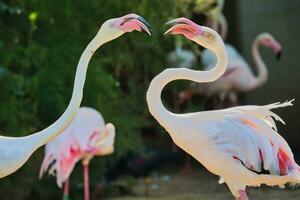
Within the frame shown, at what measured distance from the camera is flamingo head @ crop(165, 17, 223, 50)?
16.1 ft

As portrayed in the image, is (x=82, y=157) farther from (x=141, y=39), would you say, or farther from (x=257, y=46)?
(x=257, y=46)

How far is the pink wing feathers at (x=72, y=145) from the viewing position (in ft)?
21.6

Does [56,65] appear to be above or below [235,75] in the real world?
above

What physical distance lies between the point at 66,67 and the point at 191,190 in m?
1.93

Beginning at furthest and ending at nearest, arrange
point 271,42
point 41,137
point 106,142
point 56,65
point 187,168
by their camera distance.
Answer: point 187,168
point 271,42
point 56,65
point 106,142
point 41,137

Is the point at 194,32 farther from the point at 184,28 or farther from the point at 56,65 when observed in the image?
the point at 56,65

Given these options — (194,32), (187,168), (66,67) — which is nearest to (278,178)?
(194,32)

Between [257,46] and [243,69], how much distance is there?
41 centimetres

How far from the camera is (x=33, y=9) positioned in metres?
7.91

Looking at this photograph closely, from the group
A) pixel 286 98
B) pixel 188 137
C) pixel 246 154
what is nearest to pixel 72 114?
pixel 188 137

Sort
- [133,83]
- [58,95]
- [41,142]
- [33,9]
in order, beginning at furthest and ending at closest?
→ [133,83] → [33,9] → [58,95] → [41,142]

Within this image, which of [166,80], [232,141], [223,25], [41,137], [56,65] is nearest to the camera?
[41,137]

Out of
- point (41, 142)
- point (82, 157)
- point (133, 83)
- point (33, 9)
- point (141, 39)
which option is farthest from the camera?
point (133, 83)

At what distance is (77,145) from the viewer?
6668 mm
